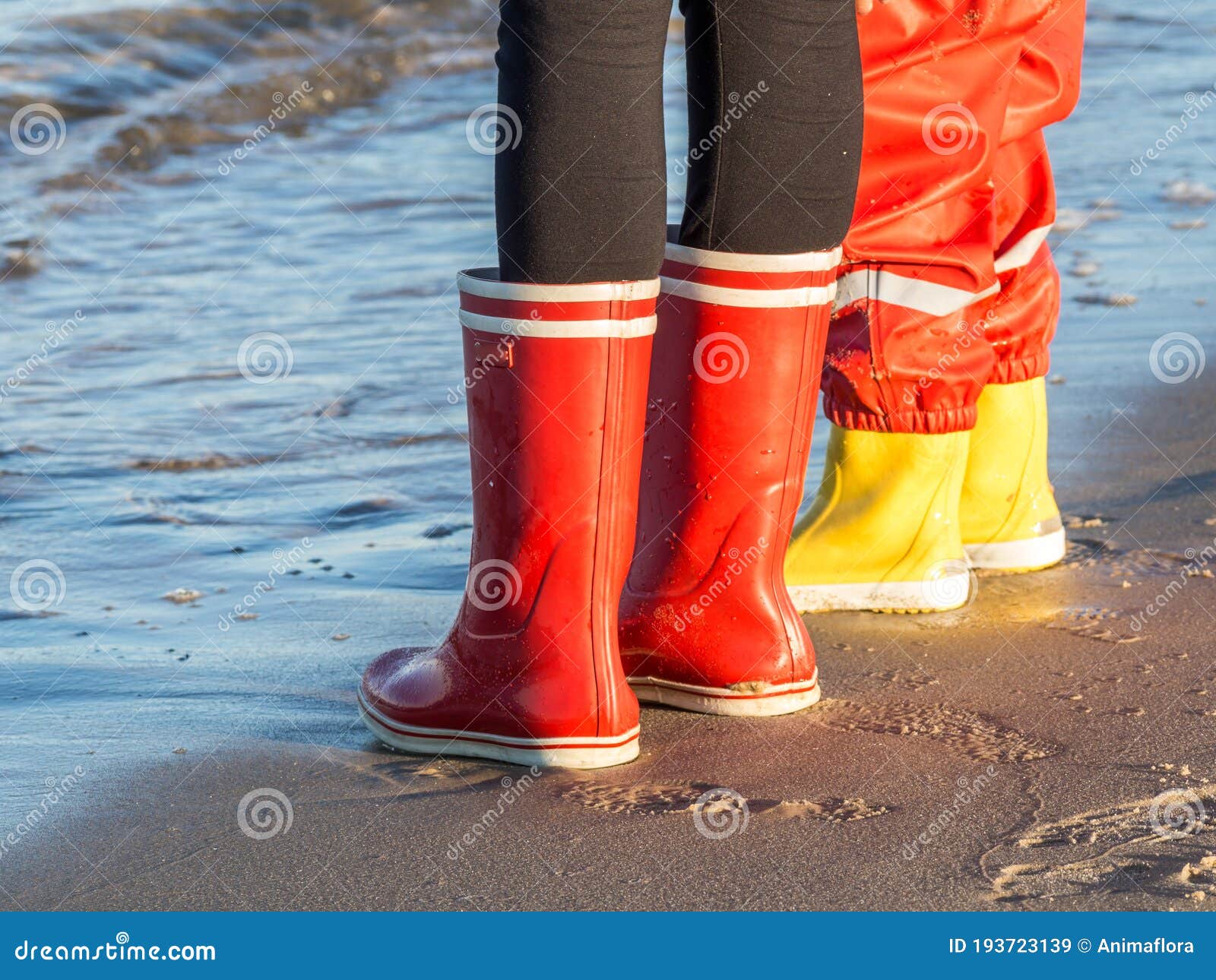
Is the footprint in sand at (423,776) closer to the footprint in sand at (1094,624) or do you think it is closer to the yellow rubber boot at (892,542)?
the yellow rubber boot at (892,542)

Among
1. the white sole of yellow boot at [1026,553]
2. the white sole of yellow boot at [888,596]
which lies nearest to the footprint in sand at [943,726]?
the white sole of yellow boot at [888,596]

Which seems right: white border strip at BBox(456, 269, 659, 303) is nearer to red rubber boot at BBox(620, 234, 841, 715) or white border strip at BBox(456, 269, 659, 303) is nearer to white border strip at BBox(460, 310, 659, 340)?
white border strip at BBox(460, 310, 659, 340)

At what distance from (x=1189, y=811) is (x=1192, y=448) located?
5.39 ft

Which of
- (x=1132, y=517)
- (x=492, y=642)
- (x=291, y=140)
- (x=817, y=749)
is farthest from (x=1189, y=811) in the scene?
(x=291, y=140)

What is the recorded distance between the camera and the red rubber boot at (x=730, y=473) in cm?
187

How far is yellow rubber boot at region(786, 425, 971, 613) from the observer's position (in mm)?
2340

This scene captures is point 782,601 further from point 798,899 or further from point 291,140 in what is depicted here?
point 291,140

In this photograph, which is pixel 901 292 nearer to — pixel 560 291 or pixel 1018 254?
pixel 1018 254

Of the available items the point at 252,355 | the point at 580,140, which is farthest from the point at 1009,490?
the point at 252,355

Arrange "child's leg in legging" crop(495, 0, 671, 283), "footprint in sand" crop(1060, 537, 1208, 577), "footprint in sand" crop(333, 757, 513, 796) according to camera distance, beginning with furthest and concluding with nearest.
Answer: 1. "footprint in sand" crop(1060, 537, 1208, 577)
2. "footprint in sand" crop(333, 757, 513, 796)
3. "child's leg in legging" crop(495, 0, 671, 283)

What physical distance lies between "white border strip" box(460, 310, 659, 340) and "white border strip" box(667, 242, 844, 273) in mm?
200

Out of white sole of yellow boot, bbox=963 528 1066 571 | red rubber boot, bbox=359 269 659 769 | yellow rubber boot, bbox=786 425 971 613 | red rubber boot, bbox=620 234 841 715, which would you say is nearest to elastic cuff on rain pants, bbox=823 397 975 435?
yellow rubber boot, bbox=786 425 971 613

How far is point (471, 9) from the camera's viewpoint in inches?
404

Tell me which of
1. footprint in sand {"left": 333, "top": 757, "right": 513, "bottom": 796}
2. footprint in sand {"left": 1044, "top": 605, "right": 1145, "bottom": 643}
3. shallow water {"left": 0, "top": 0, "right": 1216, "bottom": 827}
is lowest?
shallow water {"left": 0, "top": 0, "right": 1216, "bottom": 827}
